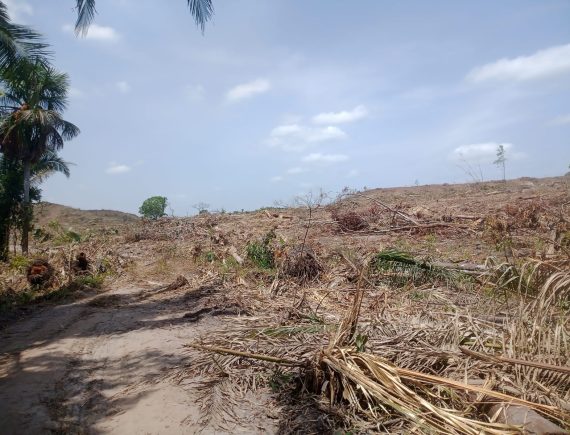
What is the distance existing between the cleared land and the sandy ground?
0.07 ft

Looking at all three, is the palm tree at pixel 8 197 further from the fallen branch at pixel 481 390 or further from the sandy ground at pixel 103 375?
the fallen branch at pixel 481 390

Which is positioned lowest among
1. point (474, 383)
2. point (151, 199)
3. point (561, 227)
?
point (474, 383)

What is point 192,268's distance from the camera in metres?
10.7

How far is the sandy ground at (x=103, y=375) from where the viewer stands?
365cm

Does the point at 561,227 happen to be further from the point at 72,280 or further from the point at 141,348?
the point at 72,280

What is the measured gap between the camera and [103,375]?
471 centimetres

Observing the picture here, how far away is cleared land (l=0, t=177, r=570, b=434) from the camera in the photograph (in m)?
3.14

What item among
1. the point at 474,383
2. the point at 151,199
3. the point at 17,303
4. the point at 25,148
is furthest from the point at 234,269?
the point at 151,199

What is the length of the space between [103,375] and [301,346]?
2301 mm

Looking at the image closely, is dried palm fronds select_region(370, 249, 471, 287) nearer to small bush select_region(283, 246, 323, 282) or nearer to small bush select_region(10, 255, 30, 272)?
small bush select_region(283, 246, 323, 282)

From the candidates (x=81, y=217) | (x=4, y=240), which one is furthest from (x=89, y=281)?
(x=81, y=217)

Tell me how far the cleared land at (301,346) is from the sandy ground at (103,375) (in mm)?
23

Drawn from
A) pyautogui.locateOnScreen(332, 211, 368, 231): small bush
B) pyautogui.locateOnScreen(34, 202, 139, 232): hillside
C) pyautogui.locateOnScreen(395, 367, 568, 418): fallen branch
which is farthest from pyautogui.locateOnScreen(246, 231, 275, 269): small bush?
pyautogui.locateOnScreen(34, 202, 139, 232): hillside

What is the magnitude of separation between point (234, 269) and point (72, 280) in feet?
12.4
